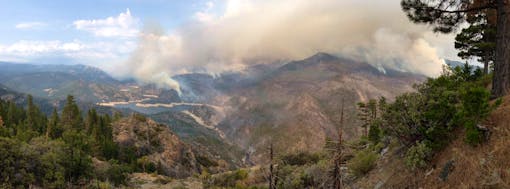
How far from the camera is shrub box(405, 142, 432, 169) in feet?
33.9

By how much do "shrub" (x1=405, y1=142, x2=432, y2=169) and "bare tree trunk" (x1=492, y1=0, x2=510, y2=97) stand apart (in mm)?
5356

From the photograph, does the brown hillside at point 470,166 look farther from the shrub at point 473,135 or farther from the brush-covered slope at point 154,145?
the brush-covered slope at point 154,145

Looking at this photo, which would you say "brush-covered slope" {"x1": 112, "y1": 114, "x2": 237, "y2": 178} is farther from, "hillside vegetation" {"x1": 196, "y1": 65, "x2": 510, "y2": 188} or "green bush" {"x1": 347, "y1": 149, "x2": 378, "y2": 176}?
"hillside vegetation" {"x1": 196, "y1": 65, "x2": 510, "y2": 188}

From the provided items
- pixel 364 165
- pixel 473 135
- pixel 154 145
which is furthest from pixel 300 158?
pixel 154 145

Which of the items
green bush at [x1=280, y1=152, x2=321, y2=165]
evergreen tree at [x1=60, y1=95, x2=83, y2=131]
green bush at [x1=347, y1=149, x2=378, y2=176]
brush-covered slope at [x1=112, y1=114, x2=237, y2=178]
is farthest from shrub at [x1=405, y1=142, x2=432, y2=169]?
evergreen tree at [x1=60, y1=95, x2=83, y2=131]

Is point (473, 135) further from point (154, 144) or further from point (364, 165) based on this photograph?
point (154, 144)

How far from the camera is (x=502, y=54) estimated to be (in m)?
13.3

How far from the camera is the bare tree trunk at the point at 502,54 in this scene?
1320cm

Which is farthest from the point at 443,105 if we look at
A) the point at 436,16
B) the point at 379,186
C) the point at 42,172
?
the point at 42,172

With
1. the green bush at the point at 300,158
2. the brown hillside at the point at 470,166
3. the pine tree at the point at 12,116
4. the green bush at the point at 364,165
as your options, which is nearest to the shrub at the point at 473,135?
the brown hillside at the point at 470,166

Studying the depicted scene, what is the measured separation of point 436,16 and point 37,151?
29199mm

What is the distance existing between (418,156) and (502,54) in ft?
21.8

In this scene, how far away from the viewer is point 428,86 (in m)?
12.7

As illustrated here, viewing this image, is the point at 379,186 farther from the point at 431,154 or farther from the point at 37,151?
the point at 37,151
